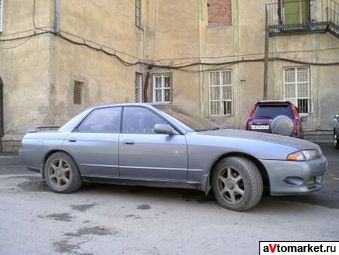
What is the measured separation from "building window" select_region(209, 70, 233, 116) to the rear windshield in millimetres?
6891

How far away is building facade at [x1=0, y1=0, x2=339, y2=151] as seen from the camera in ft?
47.5

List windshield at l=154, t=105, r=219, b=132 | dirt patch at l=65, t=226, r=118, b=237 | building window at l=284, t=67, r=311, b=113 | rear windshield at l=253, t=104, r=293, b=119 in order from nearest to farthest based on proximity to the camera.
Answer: dirt patch at l=65, t=226, r=118, b=237
windshield at l=154, t=105, r=219, b=132
rear windshield at l=253, t=104, r=293, b=119
building window at l=284, t=67, r=311, b=113

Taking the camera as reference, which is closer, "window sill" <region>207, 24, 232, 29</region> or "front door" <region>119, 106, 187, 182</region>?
"front door" <region>119, 106, 187, 182</region>

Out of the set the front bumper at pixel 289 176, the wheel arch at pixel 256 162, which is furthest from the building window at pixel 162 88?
the front bumper at pixel 289 176

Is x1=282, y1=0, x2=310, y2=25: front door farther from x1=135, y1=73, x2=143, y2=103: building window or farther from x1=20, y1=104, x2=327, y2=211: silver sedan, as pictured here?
x1=20, y1=104, x2=327, y2=211: silver sedan

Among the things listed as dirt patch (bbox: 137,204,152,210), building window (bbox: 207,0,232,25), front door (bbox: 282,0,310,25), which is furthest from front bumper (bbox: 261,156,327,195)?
building window (bbox: 207,0,232,25)

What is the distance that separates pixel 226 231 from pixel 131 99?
14.8 m

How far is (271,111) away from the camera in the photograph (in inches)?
517

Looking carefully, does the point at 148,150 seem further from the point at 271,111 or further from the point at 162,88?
the point at 162,88

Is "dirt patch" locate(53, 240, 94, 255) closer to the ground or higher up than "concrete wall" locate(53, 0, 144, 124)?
closer to the ground

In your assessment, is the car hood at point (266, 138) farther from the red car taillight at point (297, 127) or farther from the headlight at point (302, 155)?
the red car taillight at point (297, 127)

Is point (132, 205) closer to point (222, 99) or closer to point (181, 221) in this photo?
point (181, 221)

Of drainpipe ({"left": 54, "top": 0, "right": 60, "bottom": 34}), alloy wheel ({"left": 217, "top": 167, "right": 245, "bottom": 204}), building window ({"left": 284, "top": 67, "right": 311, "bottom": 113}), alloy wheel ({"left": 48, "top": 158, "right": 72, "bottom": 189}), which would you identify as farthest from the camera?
building window ({"left": 284, "top": 67, "right": 311, "bottom": 113})

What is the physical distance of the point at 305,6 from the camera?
1958 centimetres
